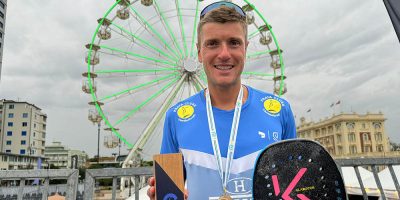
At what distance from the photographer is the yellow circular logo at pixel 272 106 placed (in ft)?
4.89

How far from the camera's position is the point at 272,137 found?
1.39 metres

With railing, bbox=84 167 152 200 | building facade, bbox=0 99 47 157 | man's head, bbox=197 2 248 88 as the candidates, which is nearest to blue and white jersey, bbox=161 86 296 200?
man's head, bbox=197 2 248 88

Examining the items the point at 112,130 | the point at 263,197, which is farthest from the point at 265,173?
the point at 112,130

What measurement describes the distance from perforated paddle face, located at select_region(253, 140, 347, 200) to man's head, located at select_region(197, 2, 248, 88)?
437mm

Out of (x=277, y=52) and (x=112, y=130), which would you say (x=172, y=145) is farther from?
(x=277, y=52)

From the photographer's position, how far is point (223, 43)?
1343mm

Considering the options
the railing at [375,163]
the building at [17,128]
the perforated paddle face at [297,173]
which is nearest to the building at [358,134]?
the building at [17,128]

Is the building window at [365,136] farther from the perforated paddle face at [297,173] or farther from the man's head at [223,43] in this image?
the perforated paddle face at [297,173]

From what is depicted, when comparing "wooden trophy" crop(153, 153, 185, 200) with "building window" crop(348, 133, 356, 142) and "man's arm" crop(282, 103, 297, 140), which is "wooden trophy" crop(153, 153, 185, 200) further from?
"building window" crop(348, 133, 356, 142)

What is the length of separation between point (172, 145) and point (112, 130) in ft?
52.6

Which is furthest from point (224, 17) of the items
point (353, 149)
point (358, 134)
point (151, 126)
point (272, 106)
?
point (353, 149)

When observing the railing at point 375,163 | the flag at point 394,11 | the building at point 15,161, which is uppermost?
the flag at point 394,11

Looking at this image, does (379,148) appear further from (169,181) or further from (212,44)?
(169,181)

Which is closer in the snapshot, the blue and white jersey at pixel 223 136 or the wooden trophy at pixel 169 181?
the wooden trophy at pixel 169 181
